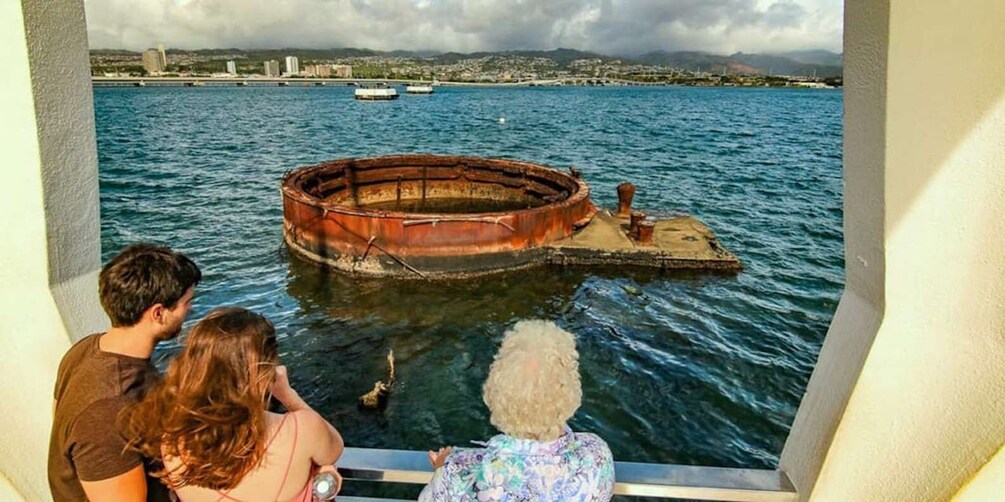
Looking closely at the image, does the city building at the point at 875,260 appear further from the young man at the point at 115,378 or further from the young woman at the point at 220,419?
the young woman at the point at 220,419

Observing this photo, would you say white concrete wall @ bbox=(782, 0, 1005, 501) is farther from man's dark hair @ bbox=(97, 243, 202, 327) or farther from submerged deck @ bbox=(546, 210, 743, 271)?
submerged deck @ bbox=(546, 210, 743, 271)

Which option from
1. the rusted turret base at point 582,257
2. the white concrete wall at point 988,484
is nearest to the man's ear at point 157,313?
the white concrete wall at point 988,484

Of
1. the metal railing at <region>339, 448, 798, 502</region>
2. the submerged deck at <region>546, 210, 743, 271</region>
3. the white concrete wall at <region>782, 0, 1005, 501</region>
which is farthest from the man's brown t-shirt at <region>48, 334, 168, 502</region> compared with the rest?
the submerged deck at <region>546, 210, 743, 271</region>

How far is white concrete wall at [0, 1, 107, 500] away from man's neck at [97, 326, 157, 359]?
606mm

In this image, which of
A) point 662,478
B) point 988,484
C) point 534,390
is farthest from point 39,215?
point 988,484

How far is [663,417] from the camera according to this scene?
868 cm

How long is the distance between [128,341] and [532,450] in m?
1.33

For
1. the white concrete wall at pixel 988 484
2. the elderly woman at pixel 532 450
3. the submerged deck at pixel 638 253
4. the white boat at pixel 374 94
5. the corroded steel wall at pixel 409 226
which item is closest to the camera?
the white concrete wall at pixel 988 484

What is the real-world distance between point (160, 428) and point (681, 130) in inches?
2332

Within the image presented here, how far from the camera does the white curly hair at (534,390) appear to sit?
1.79m

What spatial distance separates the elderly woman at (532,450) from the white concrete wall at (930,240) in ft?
3.10

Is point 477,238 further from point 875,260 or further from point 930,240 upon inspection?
point 930,240

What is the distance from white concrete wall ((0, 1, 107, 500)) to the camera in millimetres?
1992

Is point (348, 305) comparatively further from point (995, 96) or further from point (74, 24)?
point (995, 96)
